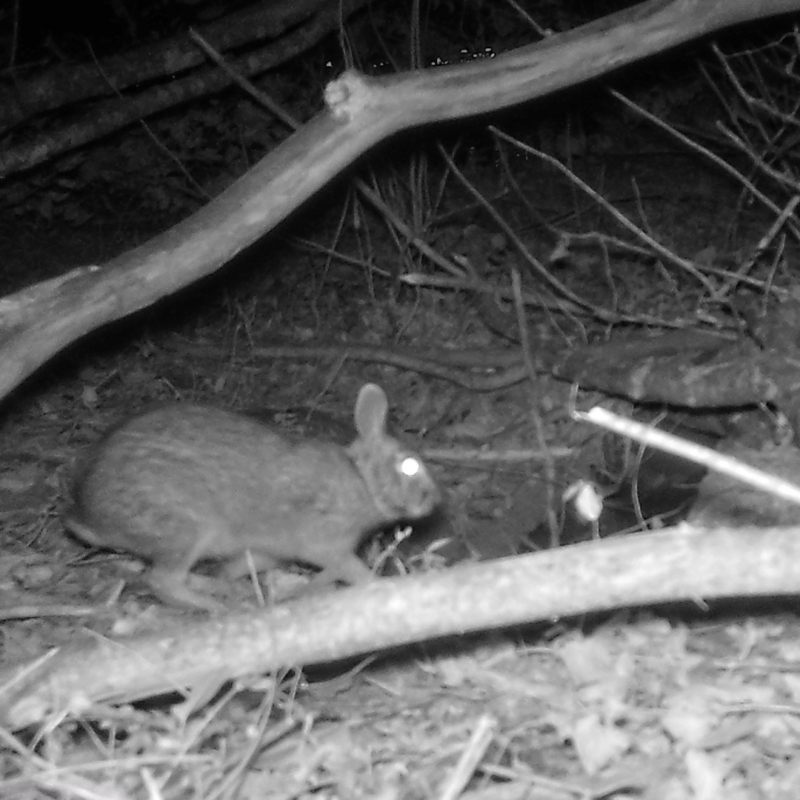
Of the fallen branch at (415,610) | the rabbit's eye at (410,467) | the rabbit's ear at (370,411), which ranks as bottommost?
the rabbit's eye at (410,467)

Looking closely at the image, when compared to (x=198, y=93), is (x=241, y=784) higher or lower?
lower

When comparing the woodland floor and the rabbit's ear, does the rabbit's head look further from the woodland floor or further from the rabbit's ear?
the woodland floor

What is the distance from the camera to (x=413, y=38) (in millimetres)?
7043

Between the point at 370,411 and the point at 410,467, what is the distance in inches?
14.1

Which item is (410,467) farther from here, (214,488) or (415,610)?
(415,610)

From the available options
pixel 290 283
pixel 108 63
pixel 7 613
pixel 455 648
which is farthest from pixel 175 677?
pixel 290 283

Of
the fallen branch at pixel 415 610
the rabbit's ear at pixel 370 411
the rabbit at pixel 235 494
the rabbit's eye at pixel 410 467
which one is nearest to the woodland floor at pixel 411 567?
the fallen branch at pixel 415 610

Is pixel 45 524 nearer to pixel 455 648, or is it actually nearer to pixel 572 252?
pixel 455 648

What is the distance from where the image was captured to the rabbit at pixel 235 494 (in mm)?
4746

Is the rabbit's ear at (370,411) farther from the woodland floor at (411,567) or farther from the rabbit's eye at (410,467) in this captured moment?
the woodland floor at (411,567)

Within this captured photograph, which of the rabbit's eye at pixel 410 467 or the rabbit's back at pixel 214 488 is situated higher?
the rabbit's back at pixel 214 488

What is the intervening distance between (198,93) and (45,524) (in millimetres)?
3590

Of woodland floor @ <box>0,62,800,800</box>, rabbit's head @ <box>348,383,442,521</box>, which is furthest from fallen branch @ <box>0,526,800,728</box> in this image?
rabbit's head @ <box>348,383,442,521</box>

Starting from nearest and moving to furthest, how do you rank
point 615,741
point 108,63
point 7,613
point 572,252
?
point 615,741 → point 7,613 → point 108,63 → point 572,252
